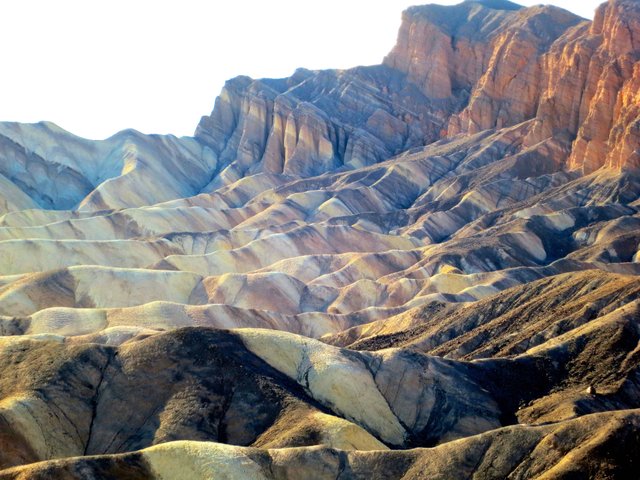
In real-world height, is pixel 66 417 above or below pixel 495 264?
above

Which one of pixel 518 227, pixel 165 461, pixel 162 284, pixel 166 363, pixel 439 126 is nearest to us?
pixel 165 461

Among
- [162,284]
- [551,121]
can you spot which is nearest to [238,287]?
[162,284]

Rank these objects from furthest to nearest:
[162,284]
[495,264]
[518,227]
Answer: [518,227] → [495,264] → [162,284]

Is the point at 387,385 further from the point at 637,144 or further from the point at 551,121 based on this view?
the point at 551,121

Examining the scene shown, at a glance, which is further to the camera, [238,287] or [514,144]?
[514,144]

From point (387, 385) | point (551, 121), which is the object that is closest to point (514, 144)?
point (551, 121)

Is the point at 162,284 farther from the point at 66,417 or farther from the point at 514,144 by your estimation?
the point at 514,144
